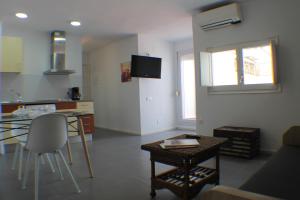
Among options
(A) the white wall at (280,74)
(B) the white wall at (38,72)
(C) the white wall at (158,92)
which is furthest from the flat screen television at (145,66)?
(A) the white wall at (280,74)

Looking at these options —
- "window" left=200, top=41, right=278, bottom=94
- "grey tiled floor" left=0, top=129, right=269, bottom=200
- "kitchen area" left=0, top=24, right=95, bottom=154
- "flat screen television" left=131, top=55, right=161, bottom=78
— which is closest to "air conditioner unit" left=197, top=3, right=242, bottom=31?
"window" left=200, top=41, right=278, bottom=94

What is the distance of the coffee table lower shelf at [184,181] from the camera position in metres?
2.02

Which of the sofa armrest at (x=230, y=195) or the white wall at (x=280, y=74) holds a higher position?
the white wall at (x=280, y=74)

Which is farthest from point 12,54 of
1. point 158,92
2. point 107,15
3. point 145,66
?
point 158,92

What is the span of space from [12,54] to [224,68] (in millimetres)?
4284

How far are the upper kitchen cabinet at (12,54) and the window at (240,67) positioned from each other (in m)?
3.73

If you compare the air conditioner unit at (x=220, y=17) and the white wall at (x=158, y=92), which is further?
the white wall at (x=158, y=92)

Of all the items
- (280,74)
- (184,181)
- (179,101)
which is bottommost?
(184,181)

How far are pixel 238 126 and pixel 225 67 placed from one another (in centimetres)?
113

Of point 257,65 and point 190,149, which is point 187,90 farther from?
point 190,149

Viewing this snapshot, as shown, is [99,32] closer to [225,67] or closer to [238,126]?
[225,67]

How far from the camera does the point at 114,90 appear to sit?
6.62 metres

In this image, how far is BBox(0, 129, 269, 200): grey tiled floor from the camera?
7.62ft

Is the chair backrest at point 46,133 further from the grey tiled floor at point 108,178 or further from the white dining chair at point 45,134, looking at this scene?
the grey tiled floor at point 108,178
